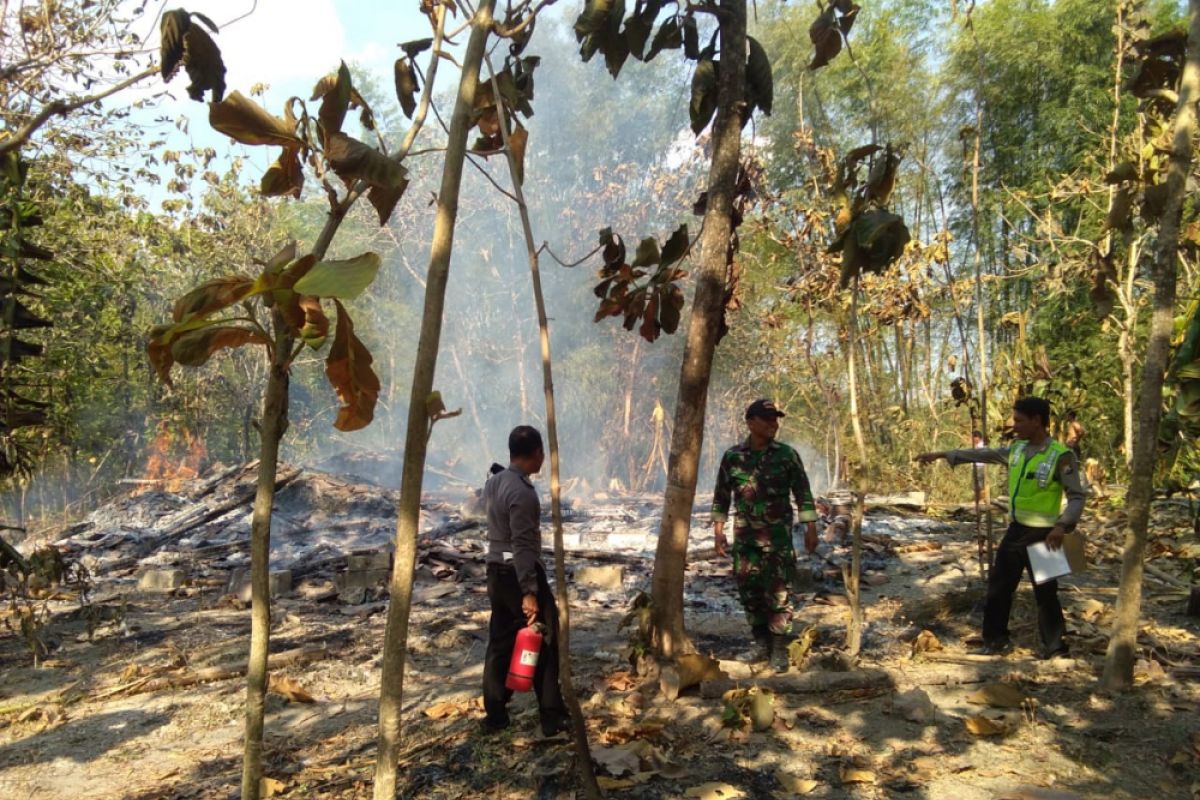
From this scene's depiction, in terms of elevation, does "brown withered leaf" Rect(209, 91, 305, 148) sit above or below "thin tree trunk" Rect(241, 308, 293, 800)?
above

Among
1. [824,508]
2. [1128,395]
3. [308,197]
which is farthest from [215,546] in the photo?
[308,197]

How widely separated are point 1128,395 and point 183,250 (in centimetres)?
1494

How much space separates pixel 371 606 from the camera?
828cm

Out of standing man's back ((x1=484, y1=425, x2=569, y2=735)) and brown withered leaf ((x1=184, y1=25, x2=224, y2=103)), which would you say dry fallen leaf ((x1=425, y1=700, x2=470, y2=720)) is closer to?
standing man's back ((x1=484, y1=425, x2=569, y2=735))

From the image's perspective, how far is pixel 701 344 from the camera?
16.4 feet

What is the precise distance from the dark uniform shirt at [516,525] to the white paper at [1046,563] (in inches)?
120

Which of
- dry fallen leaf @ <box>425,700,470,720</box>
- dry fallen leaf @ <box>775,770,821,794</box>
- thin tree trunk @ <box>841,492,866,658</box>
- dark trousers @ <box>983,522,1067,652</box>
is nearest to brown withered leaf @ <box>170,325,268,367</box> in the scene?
dry fallen leaf @ <box>775,770,821,794</box>

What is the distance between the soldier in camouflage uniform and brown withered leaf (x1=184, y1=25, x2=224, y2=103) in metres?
3.63

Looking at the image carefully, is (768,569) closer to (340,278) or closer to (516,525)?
(516,525)

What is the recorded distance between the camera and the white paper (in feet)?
16.5

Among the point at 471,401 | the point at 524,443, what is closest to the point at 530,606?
the point at 524,443

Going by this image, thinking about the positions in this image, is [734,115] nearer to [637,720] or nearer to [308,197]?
[637,720]

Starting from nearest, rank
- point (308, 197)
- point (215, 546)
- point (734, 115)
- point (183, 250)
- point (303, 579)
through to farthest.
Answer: point (734, 115)
point (303, 579)
point (215, 546)
point (183, 250)
point (308, 197)

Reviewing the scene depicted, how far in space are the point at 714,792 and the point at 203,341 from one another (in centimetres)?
273
